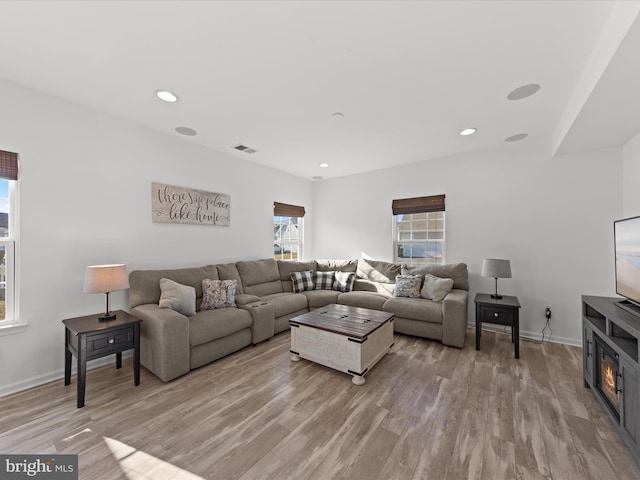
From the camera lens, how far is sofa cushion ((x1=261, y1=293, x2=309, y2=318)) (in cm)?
358

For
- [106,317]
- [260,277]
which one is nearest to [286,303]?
[260,277]

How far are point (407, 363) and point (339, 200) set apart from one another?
11.1 feet

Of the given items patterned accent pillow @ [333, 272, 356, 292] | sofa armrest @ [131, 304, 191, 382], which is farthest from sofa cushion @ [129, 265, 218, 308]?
patterned accent pillow @ [333, 272, 356, 292]

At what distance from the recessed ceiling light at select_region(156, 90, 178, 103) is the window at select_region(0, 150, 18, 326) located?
1315 mm

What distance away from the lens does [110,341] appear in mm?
2240

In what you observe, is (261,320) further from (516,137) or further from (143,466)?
(516,137)

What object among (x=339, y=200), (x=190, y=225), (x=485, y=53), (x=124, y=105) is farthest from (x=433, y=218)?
(x=124, y=105)

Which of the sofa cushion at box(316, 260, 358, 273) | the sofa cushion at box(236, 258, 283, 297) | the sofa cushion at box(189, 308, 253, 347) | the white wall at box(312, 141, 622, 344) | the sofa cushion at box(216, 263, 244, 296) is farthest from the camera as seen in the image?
the sofa cushion at box(316, 260, 358, 273)

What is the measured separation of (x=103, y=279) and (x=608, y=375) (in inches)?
164

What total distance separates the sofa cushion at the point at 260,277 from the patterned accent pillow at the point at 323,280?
626mm

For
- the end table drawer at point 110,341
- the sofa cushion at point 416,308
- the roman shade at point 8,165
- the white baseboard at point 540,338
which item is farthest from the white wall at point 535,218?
the roman shade at point 8,165

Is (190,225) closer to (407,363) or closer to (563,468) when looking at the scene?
(407,363)

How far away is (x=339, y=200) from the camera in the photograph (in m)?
5.38

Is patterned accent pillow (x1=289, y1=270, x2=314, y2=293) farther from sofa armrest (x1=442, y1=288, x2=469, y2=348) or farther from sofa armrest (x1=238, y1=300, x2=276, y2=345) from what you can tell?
sofa armrest (x1=442, y1=288, x2=469, y2=348)
